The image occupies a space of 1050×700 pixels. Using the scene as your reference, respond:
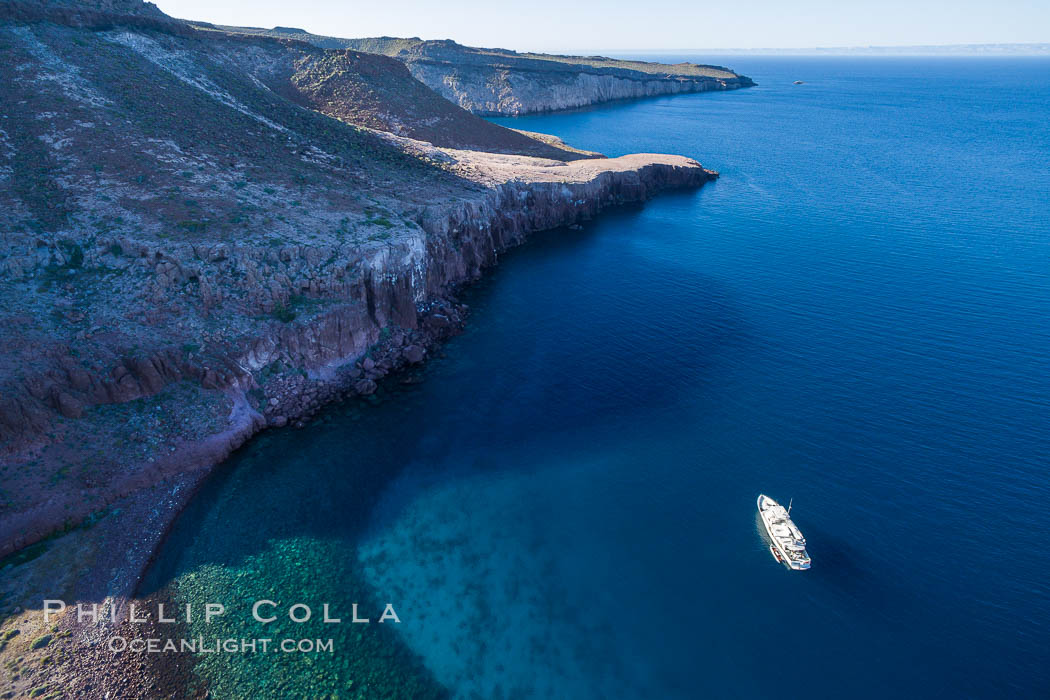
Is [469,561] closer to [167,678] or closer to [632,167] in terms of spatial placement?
[167,678]

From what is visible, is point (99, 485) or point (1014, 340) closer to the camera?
point (99, 485)

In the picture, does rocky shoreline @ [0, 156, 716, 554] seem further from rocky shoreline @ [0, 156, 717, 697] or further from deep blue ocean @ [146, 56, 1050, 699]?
deep blue ocean @ [146, 56, 1050, 699]

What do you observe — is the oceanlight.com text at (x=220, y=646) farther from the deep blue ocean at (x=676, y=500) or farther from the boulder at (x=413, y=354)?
the boulder at (x=413, y=354)

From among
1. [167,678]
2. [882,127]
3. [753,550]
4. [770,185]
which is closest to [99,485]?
[167,678]

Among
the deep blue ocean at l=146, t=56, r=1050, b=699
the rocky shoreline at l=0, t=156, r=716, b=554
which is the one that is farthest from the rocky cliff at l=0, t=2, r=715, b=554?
the deep blue ocean at l=146, t=56, r=1050, b=699

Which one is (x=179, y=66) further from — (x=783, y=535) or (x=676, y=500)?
(x=783, y=535)

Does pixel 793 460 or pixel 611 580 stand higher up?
pixel 793 460

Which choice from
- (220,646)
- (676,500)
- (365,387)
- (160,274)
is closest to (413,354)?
(365,387)
